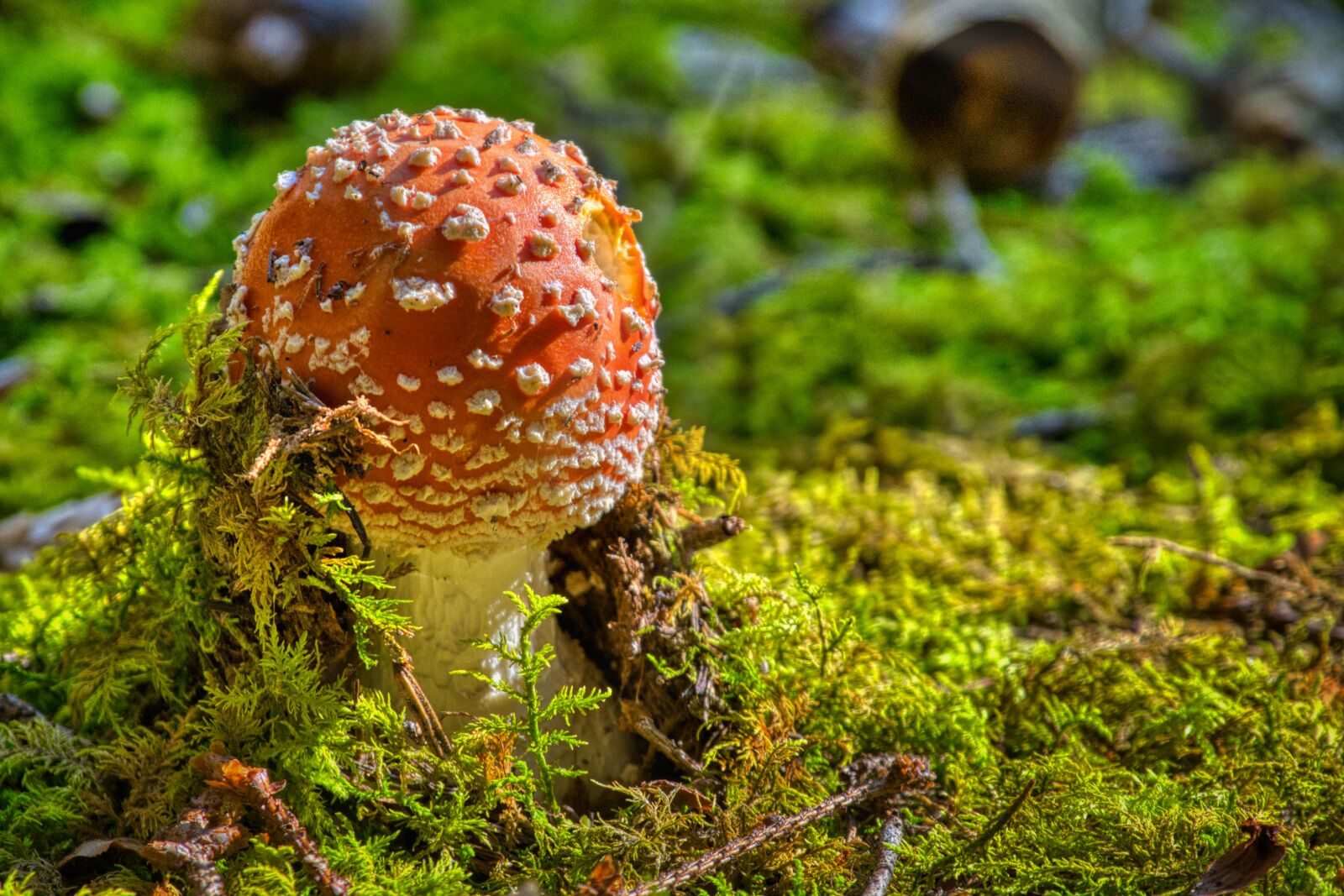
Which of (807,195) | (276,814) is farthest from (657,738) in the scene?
(807,195)

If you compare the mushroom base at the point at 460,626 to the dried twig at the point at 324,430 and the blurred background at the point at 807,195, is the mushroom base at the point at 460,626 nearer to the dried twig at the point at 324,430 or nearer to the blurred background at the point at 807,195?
the dried twig at the point at 324,430

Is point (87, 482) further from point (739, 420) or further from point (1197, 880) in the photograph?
point (1197, 880)

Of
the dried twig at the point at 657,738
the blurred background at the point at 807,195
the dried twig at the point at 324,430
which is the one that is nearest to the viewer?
the dried twig at the point at 324,430

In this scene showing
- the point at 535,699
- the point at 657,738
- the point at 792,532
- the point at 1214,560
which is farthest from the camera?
the point at 792,532

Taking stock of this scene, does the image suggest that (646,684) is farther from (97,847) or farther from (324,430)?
(97,847)

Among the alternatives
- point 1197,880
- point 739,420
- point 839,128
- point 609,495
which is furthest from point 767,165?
point 1197,880

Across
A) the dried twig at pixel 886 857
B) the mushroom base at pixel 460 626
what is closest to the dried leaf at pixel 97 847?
the mushroom base at pixel 460 626
